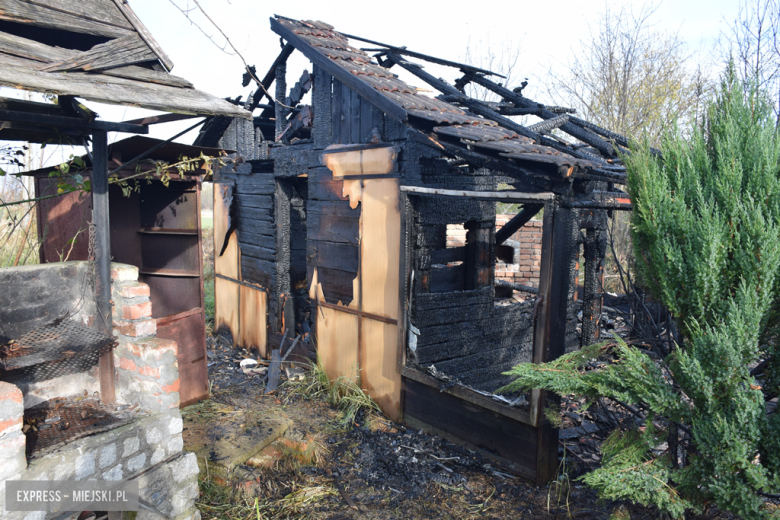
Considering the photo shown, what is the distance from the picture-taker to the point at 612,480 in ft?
8.43

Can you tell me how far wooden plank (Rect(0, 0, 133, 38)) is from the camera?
3.24 meters

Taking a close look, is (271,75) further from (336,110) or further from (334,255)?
(334,255)

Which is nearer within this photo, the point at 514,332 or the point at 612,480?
the point at 612,480

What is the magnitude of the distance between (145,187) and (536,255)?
7.29m

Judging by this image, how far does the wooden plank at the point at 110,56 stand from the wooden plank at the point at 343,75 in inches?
90.0

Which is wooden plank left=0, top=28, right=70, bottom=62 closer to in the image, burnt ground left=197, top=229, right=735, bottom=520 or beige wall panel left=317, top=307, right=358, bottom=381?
burnt ground left=197, top=229, right=735, bottom=520

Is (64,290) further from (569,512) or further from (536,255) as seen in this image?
(536,255)

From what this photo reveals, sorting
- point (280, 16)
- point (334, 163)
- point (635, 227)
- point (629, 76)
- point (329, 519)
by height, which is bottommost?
point (329, 519)

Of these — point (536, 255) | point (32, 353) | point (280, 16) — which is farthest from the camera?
point (536, 255)

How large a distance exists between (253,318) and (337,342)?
7.45 feet

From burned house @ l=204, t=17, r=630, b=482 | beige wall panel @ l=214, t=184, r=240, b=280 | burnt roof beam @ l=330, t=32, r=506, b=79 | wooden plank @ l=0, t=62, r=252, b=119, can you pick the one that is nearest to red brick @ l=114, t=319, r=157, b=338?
wooden plank @ l=0, t=62, r=252, b=119

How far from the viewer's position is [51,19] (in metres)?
3.40

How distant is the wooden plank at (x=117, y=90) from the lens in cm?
272

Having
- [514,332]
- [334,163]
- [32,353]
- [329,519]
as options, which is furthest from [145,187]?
[514,332]
